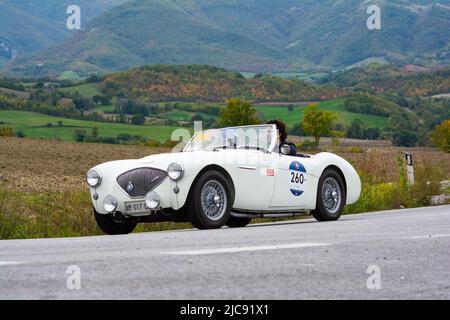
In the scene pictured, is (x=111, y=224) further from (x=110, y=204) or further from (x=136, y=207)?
(x=136, y=207)

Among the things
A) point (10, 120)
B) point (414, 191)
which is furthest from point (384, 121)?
point (414, 191)

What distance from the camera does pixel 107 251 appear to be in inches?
275

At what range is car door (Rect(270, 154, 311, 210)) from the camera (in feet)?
40.3

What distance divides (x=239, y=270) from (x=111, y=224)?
6.93 m

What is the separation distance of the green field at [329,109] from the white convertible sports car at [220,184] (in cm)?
13727

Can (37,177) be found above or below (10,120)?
below

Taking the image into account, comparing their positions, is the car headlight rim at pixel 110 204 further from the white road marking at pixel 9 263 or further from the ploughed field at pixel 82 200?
the white road marking at pixel 9 263

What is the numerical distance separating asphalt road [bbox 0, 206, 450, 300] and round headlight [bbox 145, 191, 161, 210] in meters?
3.01

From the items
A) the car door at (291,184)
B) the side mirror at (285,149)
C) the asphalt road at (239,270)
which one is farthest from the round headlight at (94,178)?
the asphalt road at (239,270)

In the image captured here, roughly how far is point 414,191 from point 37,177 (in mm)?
26217

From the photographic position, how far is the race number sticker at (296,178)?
12.5 m

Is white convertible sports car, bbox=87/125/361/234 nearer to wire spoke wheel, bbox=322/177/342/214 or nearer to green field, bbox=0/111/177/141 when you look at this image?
wire spoke wheel, bbox=322/177/342/214

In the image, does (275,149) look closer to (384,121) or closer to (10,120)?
(10,120)
